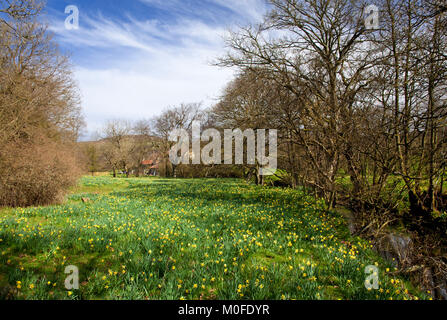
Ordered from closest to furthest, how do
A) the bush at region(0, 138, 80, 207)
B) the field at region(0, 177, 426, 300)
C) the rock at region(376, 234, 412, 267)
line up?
the field at region(0, 177, 426, 300) → the rock at region(376, 234, 412, 267) → the bush at region(0, 138, 80, 207)

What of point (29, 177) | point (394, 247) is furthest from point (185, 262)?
point (29, 177)

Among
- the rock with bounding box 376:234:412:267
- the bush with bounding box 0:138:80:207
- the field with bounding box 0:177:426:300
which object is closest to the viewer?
the field with bounding box 0:177:426:300

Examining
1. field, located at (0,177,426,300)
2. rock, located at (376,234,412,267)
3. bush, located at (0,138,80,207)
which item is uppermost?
bush, located at (0,138,80,207)

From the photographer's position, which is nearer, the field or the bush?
the field

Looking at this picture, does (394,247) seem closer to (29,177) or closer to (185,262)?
(185,262)

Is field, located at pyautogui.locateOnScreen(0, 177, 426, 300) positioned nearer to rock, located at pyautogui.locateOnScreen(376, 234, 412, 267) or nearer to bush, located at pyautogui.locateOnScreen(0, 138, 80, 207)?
rock, located at pyautogui.locateOnScreen(376, 234, 412, 267)

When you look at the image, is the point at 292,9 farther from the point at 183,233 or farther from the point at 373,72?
the point at 183,233

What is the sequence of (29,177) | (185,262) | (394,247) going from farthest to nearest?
(29,177)
(394,247)
(185,262)

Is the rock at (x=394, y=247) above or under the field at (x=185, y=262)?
under

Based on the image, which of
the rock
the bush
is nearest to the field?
the rock

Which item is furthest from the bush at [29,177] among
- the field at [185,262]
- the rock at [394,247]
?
the rock at [394,247]

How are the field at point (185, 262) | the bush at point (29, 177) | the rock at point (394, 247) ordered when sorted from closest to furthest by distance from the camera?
the field at point (185, 262)
the rock at point (394, 247)
the bush at point (29, 177)

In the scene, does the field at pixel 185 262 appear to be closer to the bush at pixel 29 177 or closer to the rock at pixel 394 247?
the rock at pixel 394 247
